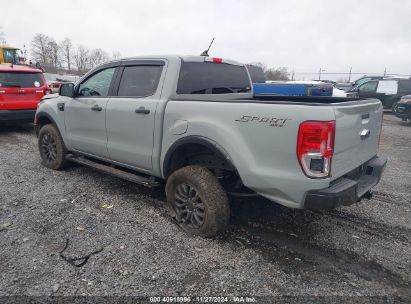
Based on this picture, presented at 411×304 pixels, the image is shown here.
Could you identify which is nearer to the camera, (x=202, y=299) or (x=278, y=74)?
(x=202, y=299)

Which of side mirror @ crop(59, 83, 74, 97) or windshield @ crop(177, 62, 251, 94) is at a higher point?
windshield @ crop(177, 62, 251, 94)

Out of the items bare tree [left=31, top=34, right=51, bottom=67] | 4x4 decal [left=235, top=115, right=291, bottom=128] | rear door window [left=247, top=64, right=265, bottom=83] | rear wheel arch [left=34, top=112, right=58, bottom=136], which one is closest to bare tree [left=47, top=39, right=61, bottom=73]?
bare tree [left=31, top=34, right=51, bottom=67]

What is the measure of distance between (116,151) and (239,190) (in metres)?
1.73

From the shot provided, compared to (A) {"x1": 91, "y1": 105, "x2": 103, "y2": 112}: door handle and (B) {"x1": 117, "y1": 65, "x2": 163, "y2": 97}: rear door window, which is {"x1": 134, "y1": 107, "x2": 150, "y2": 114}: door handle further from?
(A) {"x1": 91, "y1": 105, "x2": 103, "y2": 112}: door handle

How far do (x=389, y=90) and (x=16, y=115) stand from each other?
15379 mm

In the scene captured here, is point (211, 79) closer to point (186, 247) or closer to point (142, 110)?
point (142, 110)

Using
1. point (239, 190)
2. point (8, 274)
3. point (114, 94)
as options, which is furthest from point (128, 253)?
point (114, 94)

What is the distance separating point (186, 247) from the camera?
3115 mm

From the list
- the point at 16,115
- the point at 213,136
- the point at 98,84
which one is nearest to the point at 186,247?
the point at 213,136

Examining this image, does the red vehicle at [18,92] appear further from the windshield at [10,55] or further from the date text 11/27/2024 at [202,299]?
the windshield at [10,55]

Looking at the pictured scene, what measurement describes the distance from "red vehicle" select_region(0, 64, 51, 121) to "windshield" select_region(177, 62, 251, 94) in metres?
6.12

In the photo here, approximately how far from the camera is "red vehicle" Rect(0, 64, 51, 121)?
298 inches

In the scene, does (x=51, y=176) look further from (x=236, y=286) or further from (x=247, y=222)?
(x=236, y=286)

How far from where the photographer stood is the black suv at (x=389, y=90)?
1462 centimetres
